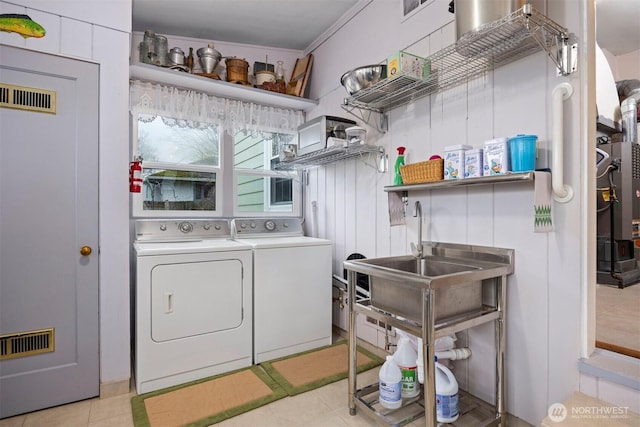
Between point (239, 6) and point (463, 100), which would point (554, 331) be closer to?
point (463, 100)

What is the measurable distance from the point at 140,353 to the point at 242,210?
57.9 inches

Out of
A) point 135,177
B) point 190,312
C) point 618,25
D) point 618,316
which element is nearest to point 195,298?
point 190,312

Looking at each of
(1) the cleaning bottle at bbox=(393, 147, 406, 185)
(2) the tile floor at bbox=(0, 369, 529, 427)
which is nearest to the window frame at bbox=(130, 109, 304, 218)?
(2) the tile floor at bbox=(0, 369, 529, 427)

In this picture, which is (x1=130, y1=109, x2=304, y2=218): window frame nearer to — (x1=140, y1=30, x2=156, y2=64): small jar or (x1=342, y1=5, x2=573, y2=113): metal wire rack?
(x1=140, y1=30, x2=156, y2=64): small jar

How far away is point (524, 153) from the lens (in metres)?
1.41

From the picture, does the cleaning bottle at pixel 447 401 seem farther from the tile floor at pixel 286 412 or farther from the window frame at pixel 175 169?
the window frame at pixel 175 169

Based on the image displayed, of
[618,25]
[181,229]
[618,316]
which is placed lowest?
[618,316]

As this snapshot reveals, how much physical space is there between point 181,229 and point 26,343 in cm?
114

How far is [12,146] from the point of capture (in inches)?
68.4

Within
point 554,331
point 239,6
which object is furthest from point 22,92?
point 554,331

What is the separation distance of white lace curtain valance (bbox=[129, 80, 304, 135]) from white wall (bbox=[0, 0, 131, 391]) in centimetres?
57

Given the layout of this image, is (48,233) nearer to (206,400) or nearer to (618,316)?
(206,400)

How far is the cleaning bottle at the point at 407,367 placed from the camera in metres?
1.78

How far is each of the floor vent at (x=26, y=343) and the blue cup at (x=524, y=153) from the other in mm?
2623
